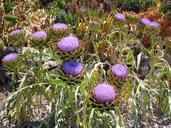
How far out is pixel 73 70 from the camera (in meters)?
3.31

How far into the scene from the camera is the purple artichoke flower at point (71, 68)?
3.31m

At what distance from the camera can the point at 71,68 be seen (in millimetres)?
3318

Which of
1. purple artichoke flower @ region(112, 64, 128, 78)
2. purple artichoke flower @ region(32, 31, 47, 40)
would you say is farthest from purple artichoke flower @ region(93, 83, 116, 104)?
purple artichoke flower @ region(32, 31, 47, 40)

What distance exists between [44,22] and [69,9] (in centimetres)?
34

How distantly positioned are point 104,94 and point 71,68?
0.96 ft

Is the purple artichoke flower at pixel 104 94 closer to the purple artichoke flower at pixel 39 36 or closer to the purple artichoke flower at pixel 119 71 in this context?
the purple artichoke flower at pixel 119 71

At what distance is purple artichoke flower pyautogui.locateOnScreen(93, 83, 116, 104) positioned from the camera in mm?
3178

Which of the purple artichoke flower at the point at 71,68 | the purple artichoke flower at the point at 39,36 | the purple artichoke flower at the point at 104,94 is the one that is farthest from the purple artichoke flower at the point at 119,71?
the purple artichoke flower at the point at 39,36

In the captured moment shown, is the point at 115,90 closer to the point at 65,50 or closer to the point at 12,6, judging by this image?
the point at 65,50

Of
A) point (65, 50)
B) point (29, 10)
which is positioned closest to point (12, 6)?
point (29, 10)

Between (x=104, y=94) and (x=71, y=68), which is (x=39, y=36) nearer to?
(x=71, y=68)

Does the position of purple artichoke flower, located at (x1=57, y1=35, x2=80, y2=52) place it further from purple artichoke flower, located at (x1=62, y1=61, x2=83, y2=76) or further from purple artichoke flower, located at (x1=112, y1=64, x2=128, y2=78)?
purple artichoke flower, located at (x1=112, y1=64, x2=128, y2=78)

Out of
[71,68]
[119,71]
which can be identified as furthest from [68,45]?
[119,71]

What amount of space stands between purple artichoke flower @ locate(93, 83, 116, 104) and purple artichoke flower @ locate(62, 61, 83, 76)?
0.16 metres
